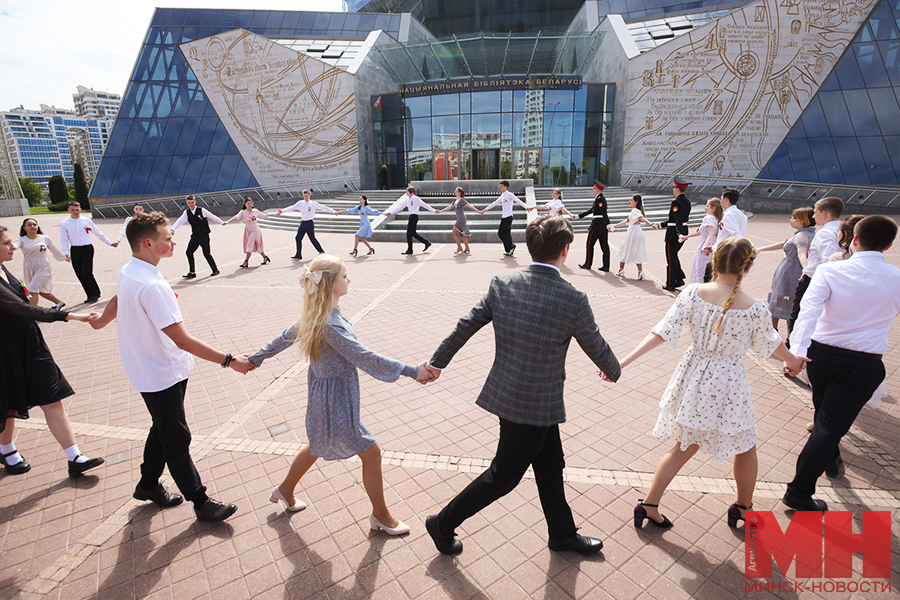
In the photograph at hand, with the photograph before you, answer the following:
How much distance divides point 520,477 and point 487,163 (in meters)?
28.3

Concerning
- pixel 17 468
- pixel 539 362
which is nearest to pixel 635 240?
pixel 539 362

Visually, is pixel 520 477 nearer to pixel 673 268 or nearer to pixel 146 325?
pixel 146 325

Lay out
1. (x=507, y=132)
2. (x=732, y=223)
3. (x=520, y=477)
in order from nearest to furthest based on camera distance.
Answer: (x=520, y=477), (x=732, y=223), (x=507, y=132)

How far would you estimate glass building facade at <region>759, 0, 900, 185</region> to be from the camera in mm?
22188

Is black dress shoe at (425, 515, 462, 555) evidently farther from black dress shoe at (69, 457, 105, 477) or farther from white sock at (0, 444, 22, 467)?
white sock at (0, 444, 22, 467)

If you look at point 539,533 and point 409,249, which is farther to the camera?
point 409,249

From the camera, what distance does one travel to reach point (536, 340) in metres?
2.19

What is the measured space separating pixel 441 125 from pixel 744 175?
17383 millimetres

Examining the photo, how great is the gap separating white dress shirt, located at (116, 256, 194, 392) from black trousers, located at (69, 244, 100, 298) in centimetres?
723

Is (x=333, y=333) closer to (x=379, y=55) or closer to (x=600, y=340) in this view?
(x=600, y=340)

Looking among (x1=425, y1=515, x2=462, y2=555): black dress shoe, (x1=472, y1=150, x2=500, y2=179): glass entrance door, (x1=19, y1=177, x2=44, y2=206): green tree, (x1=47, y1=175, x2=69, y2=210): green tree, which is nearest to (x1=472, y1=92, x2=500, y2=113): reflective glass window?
(x1=472, y1=150, x2=500, y2=179): glass entrance door

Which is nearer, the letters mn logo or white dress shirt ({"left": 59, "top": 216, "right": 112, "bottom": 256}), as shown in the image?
the letters mn logo

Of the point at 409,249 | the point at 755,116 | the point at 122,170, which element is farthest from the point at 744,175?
the point at 122,170

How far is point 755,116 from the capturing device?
2389 cm
